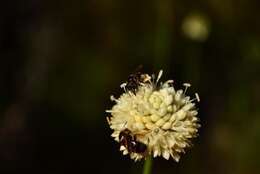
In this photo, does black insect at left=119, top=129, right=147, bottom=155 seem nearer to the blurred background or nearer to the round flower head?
the round flower head

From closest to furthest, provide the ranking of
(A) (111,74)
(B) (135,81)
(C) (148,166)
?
(C) (148,166) → (B) (135,81) → (A) (111,74)

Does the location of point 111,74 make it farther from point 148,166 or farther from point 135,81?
point 148,166

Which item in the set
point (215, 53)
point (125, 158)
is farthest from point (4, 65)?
point (215, 53)

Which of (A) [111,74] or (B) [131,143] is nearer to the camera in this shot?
(B) [131,143]

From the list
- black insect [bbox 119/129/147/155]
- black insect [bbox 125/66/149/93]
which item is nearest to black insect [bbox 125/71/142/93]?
black insect [bbox 125/66/149/93]

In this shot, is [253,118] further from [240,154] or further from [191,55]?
[191,55]

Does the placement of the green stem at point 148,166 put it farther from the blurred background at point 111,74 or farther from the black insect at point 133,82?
the blurred background at point 111,74

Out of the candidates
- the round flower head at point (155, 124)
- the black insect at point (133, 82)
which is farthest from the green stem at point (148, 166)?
the black insect at point (133, 82)

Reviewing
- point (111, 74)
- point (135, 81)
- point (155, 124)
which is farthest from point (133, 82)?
point (111, 74)
